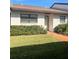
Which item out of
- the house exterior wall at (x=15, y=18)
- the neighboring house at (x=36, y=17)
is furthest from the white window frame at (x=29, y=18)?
the house exterior wall at (x=15, y=18)

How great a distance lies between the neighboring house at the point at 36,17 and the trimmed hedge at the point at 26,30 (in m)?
1.16

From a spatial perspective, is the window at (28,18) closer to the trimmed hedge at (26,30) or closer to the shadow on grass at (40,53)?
the trimmed hedge at (26,30)

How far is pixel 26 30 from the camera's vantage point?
23.2 meters

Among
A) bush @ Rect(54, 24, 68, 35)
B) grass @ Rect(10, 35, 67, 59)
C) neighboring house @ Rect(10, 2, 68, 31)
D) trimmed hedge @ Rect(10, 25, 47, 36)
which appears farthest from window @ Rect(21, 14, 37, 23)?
grass @ Rect(10, 35, 67, 59)

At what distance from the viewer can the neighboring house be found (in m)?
24.3
